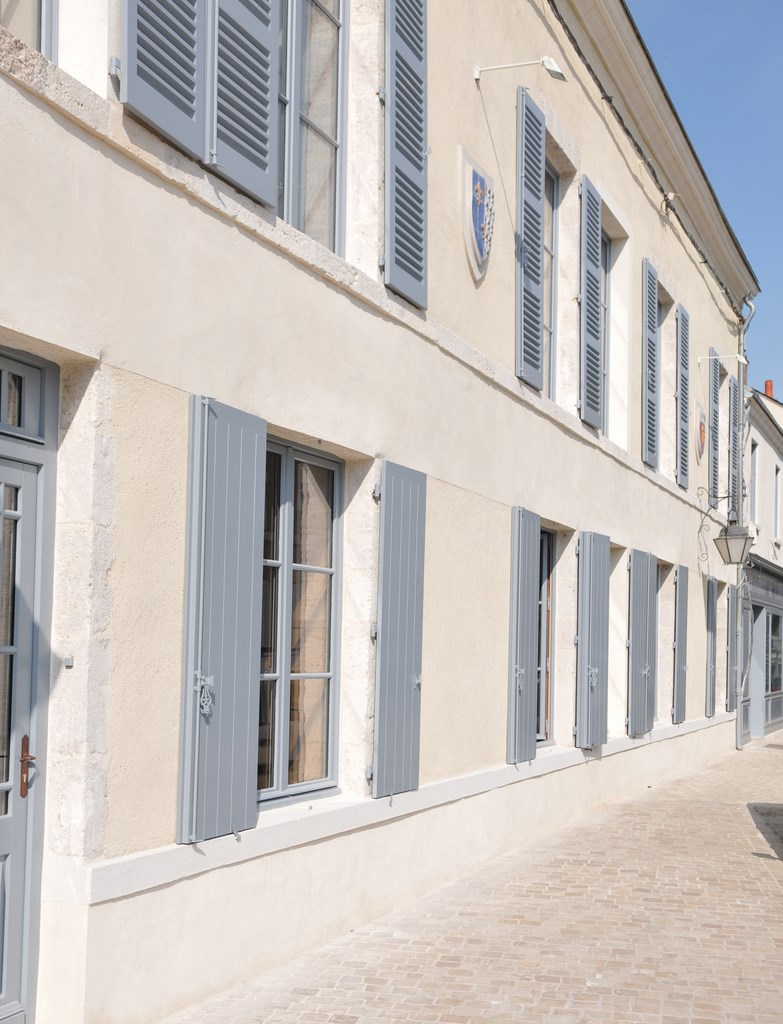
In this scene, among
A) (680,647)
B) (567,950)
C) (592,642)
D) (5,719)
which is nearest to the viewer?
(5,719)

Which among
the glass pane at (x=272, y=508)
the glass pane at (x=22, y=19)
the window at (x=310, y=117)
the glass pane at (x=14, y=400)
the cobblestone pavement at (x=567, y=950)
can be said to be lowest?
the cobblestone pavement at (x=567, y=950)

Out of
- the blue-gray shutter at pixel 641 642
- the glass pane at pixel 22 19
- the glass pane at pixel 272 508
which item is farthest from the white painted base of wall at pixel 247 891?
the blue-gray shutter at pixel 641 642

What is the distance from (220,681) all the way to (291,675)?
96cm

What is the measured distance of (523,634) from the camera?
8.03 metres

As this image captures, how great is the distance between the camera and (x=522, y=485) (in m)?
8.22

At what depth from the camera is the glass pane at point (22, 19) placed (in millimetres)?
3813

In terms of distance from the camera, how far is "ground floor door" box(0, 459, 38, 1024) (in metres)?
3.73

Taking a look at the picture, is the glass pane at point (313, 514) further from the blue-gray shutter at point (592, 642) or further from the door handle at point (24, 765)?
the blue-gray shutter at point (592, 642)

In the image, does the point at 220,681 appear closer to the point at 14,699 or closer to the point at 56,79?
the point at 14,699

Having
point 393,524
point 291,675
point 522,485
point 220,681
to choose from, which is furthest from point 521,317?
point 220,681

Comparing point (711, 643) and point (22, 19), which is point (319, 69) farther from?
point (711, 643)

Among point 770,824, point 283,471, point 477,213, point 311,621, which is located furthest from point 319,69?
A: point 770,824

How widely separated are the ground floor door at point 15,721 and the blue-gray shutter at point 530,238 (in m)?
4.82

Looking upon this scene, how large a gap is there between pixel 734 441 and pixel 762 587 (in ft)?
11.5
